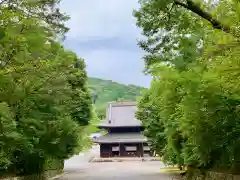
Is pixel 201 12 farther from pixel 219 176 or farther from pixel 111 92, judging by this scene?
pixel 111 92

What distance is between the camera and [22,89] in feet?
41.6

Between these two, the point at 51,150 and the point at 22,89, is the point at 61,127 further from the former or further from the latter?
→ the point at 22,89

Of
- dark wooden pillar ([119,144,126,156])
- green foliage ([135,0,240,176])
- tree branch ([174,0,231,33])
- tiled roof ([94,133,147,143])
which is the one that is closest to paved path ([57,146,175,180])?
green foliage ([135,0,240,176])

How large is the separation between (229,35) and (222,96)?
13.8 ft

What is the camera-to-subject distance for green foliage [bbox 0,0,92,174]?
10414mm

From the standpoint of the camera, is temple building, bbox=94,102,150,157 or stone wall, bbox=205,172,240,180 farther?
temple building, bbox=94,102,150,157

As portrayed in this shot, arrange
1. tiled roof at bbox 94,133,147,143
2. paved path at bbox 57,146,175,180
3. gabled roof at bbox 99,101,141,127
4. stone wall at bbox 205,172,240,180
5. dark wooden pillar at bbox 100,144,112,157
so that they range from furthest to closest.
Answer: dark wooden pillar at bbox 100,144,112,157
gabled roof at bbox 99,101,141,127
tiled roof at bbox 94,133,147,143
paved path at bbox 57,146,175,180
stone wall at bbox 205,172,240,180

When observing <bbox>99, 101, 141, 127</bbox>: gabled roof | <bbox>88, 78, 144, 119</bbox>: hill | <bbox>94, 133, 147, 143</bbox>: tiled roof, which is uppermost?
<bbox>88, 78, 144, 119</bbox>: hill

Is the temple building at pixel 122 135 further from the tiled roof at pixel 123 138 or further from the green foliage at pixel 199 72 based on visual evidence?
the green foliage at pixel 199 72

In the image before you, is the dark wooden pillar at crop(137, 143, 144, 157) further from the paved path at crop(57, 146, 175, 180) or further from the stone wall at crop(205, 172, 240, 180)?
the stone wall at crop(205, 172, 240, 180)

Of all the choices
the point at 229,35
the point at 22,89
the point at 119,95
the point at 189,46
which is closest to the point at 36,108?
the point at 22,89

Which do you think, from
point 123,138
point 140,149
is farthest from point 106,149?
point 140,149

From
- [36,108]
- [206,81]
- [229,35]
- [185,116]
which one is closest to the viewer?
[229,35]

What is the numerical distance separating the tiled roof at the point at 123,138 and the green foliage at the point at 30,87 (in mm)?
39450
